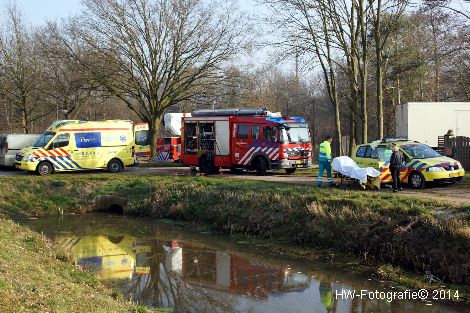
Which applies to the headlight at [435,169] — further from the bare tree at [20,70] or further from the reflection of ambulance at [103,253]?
the bare tree at [20,70]

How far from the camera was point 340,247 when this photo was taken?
506 inches

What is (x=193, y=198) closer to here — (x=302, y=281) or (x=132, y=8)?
(x=302, y=281)

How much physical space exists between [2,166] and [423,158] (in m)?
21.3

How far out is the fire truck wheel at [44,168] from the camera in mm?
23656

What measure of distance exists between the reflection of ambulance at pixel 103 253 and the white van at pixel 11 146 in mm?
13021

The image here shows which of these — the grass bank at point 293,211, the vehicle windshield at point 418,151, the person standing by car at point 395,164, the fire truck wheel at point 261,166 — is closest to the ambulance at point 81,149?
the grass bank at point 293,211

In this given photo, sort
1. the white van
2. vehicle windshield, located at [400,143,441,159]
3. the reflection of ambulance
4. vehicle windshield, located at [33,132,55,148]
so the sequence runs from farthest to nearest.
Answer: the white van
vehicle windshield, located at [33,132,55,148]
vehicle windshield, located at [400,143,441,159]
the reflection of ambulance

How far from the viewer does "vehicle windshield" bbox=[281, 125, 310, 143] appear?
22219 mm

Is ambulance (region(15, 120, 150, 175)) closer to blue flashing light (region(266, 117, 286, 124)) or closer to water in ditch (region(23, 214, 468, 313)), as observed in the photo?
blue flashing light (region(266, 117, 286, 124))

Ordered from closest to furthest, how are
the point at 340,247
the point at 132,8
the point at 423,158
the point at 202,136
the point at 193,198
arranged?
1. the point at 340,247
2. the point at 423,158
3. the point at 193,198
4. the point at 202,136
5. the point at 132,8

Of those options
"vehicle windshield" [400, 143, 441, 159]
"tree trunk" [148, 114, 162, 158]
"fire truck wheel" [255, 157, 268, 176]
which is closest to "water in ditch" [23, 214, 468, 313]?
"vehicle windshield" [400, 143, 441, 159]

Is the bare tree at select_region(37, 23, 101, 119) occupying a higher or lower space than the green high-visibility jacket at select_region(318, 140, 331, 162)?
higher

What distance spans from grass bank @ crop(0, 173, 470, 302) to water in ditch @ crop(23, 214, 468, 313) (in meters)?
0.88

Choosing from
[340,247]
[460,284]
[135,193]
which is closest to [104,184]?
[135,193]
